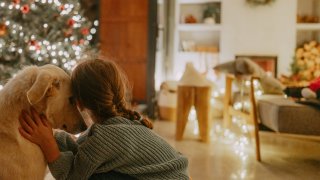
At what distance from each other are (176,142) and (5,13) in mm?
1893

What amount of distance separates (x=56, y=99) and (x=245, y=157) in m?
2.31

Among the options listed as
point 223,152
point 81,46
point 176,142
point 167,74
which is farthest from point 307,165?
point 167,74

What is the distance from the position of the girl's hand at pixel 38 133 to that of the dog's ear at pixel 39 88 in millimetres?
79

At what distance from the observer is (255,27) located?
585 cm

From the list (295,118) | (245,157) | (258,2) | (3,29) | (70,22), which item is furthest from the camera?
(258,2)

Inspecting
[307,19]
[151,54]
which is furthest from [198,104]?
[307,19]

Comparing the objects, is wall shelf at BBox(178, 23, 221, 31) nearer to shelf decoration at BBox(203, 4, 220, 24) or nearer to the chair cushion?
shelf decoration at BBox(203, 4, 220, 24)

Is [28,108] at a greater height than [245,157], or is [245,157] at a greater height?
[28,108]

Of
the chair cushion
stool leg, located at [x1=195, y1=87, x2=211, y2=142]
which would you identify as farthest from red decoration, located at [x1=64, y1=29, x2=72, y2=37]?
the chair cushion

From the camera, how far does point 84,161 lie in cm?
113

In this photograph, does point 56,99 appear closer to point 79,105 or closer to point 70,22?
point 79,105

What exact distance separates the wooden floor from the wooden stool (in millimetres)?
137

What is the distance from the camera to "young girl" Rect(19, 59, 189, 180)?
1128mm

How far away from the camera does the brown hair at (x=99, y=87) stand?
46.5 inches
